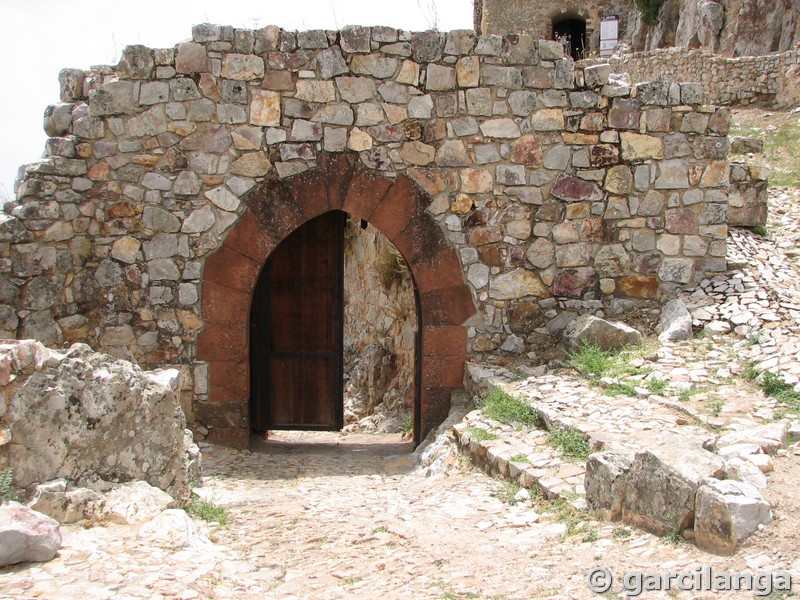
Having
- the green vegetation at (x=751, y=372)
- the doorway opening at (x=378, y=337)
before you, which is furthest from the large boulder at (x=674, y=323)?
the doorway opening at (x=378, y=337)

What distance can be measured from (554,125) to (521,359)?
195 centimetres

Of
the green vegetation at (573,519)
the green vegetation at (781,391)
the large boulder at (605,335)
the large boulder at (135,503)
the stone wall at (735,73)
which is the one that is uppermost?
the stone wall at (735,73)

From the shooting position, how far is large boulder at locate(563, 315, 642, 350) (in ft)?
19.1

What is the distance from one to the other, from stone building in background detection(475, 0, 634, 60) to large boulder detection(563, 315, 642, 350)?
50.0 ft

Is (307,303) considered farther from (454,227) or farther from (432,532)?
(432,532)

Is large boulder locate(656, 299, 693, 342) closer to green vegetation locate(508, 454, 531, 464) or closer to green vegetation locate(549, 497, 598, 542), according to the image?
green vegetation locate(508, 454, 531, 464)

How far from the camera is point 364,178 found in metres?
6.06

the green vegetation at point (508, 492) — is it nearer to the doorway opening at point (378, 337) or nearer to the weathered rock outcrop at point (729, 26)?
the doorway opening at point (378, 337)

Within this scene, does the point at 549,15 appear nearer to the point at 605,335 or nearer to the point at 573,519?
the point at 605,335

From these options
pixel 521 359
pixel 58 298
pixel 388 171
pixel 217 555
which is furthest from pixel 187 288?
pixel 217 555

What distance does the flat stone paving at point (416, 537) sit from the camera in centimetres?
274

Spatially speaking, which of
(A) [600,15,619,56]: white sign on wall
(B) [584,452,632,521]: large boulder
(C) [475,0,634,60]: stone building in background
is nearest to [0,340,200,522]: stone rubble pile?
(B) [584,452,632,521]: large boulder

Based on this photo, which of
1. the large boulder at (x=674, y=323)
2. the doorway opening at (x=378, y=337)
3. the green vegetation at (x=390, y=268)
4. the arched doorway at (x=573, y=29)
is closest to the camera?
the large boulder at (x=674, y=323)

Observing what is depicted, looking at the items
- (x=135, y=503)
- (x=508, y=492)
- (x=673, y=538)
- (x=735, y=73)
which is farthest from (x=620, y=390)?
(x=735, y=73)
